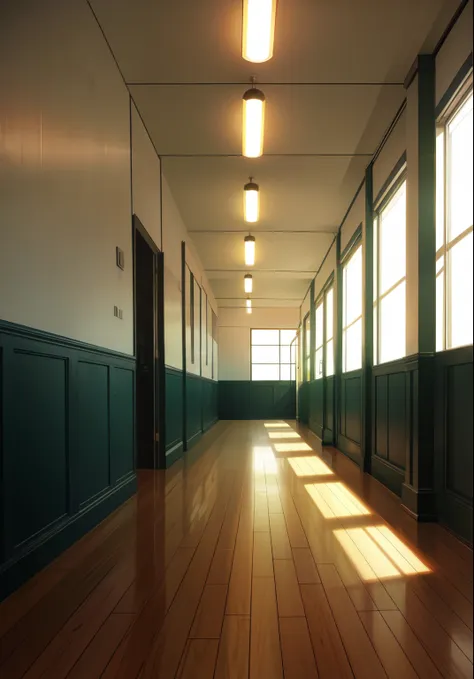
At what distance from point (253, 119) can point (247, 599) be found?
3.16 meters

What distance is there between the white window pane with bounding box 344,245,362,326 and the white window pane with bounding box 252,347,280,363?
324 inches

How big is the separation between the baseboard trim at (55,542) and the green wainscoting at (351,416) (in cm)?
306

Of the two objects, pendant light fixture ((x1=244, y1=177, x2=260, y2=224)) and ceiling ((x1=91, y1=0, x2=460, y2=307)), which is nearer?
ceiling ((x1=91, y1=0, x2=460, y2=307))

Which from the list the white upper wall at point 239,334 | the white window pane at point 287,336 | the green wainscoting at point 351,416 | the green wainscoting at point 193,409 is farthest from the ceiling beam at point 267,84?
the white window pane at point 287,336

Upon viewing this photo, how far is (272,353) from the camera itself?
16.2 meters

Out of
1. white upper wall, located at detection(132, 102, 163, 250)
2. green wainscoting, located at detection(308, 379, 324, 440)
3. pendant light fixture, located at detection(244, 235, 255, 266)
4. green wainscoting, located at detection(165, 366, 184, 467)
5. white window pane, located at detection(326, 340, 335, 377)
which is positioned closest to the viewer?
white upper wall, located at detection(132, 102, 163, 250)

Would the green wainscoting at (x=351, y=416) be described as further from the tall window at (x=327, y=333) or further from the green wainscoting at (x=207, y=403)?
the green wainscoting at (x=207, y=403)

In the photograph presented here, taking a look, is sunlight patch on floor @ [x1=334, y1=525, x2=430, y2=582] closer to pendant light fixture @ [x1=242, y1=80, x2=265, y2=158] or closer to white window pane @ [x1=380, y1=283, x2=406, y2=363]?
white window pane @ [x1=380, y1=283, x2=406, y2=363]

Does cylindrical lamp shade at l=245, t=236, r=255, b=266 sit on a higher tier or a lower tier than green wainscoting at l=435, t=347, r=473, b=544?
higher

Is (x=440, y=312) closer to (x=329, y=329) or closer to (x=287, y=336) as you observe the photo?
(x=329, y=329)

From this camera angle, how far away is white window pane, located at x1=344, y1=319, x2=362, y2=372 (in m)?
6.77

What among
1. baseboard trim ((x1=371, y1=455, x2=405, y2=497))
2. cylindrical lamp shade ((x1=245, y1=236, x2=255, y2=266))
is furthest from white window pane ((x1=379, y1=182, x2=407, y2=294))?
cylindrical lamp shade ((x1=245, y1=236, x2=255, y2=266))

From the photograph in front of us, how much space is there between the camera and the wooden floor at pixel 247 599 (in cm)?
170

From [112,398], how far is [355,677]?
263 centimetres
